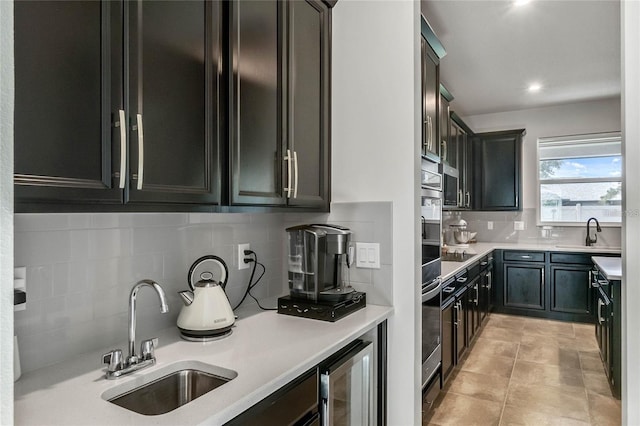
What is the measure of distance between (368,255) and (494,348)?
2.71 m

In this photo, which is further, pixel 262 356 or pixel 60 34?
pixel 262 356

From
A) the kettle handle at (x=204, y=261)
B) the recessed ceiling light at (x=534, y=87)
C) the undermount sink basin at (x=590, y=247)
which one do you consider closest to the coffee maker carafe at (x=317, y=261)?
the kettle handle at (x=204, y=261)

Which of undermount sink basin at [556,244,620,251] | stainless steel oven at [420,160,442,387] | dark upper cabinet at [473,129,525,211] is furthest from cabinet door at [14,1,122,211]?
undermount sink basin at [556,244,620,251]

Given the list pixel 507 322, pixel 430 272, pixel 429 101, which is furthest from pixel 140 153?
pixel 507 322

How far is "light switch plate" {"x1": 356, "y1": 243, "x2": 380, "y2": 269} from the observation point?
1953mm

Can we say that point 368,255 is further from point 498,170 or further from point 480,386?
point 498,170

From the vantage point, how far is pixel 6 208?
2.03 feet

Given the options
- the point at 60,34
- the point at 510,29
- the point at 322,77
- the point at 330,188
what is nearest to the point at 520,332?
the point at 510,29

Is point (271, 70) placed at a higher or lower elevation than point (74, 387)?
higher

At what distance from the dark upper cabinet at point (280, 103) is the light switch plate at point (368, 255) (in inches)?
12.1

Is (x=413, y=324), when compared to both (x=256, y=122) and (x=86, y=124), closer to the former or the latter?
(x=256, y=122)

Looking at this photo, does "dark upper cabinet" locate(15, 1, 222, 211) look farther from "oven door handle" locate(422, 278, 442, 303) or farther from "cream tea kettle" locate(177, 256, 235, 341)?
"oven door handle" locate(422, 278, 442, 303)

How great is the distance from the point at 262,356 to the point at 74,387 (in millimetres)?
526

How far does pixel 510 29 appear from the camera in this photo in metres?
3.13
